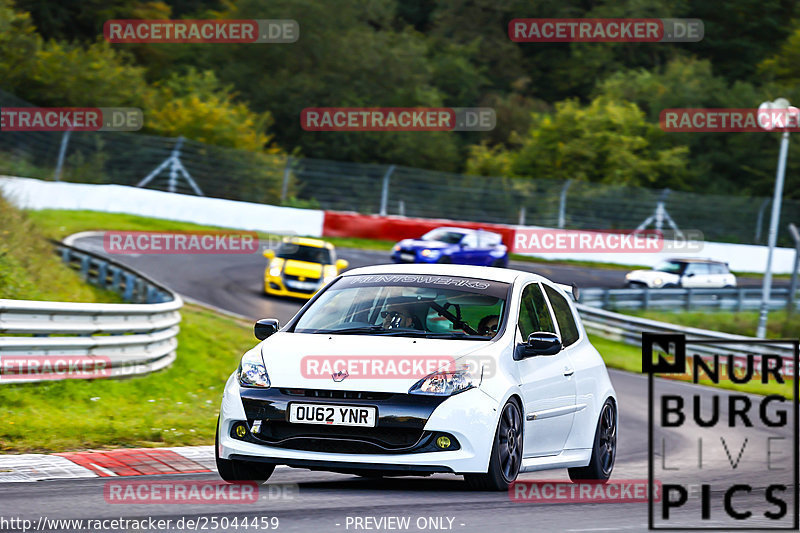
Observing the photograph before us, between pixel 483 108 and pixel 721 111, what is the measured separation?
590 inches

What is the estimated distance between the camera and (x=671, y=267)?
35656 mm

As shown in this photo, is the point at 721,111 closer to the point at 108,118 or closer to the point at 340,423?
the point at 108,118

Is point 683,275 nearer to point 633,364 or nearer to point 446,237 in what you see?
point 446,237

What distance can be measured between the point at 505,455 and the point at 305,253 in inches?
774

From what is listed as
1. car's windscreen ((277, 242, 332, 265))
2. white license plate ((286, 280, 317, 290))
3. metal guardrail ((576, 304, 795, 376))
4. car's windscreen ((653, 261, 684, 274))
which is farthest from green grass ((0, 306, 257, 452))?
car's windscreen ((653, 261, 684, 274))

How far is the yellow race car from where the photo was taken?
86.5 feet

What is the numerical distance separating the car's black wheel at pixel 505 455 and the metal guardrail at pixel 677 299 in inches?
828

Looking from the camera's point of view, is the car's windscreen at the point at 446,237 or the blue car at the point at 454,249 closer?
the blue car at the point at 454,249

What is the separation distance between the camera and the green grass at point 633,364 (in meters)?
23.3

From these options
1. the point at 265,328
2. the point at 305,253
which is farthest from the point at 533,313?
the point at 305,253

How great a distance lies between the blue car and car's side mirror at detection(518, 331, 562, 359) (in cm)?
2266

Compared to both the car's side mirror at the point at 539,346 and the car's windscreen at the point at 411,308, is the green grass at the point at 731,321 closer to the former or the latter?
the car's windscreen at the point at 411,308

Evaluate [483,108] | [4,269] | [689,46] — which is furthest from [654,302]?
[689,46]

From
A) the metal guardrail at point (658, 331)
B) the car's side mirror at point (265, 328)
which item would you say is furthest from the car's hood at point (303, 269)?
the car's side mirror at point (265, 328)
